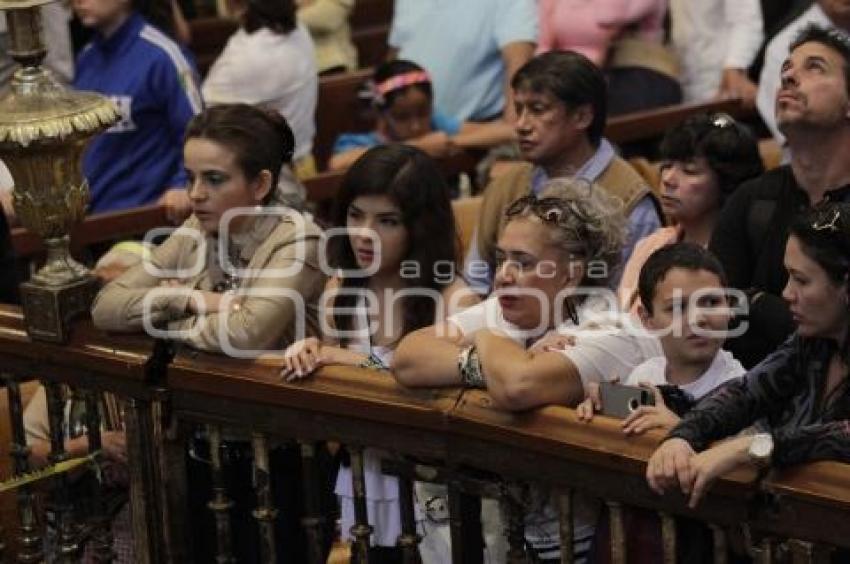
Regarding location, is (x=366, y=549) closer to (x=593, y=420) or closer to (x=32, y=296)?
(x=593, y=420)

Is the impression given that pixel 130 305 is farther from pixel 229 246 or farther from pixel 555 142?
pixel 555 142

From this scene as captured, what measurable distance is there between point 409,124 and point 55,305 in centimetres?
257

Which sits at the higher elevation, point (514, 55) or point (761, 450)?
point (514, 55)

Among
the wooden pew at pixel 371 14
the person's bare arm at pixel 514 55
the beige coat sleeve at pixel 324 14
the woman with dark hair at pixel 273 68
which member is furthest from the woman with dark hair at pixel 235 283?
the wooden pew at pixel 371 14

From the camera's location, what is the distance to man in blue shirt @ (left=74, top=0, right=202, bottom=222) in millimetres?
6012

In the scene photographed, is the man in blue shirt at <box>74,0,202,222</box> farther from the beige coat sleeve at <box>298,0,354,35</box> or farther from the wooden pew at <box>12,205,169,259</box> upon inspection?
the beige coat sleeve at <box>298,0,354,35</box>

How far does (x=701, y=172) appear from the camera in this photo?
444 cm

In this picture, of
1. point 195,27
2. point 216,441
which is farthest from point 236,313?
point 195,27

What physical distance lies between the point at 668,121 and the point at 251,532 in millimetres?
2749

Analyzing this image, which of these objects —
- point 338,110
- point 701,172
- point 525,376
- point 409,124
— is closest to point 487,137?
point 409,124

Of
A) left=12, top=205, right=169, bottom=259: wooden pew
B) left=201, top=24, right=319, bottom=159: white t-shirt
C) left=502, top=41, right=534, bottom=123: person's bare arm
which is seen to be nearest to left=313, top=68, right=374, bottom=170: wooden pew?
left=201, top=24, right=319, bottom=159: white t-shirt

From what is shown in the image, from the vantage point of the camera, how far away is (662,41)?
6.87 metres

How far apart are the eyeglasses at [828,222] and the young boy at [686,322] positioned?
30cm

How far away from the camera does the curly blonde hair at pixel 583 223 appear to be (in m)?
3.82
